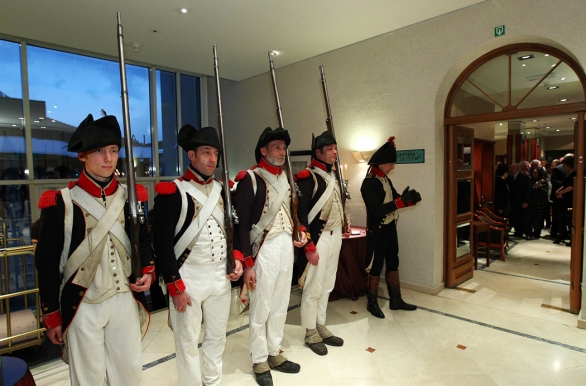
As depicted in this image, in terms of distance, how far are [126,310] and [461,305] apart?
3.55m

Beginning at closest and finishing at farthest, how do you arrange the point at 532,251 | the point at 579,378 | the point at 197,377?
the point at 197,377, the point at 579,378, the point at 532,251

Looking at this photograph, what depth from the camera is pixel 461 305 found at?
395cm

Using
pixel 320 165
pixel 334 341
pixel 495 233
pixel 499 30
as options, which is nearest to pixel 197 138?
pixel 320 165

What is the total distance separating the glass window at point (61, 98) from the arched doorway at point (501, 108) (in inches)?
185

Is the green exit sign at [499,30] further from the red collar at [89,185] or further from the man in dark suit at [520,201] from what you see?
the man in dark suit at [520,201]

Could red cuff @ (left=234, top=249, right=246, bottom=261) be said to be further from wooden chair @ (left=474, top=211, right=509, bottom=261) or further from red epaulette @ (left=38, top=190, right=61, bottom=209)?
wooden chair @ (left=474, top=211, right=509, bottom=261)

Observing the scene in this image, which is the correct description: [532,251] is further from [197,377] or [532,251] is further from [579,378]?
[197,377]

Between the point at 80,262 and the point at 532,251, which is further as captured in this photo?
the point at 532,251

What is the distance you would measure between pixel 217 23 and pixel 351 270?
3.33 m

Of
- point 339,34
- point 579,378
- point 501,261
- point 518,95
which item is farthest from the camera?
point 501,261

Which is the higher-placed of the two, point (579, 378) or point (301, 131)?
point (301, 131)

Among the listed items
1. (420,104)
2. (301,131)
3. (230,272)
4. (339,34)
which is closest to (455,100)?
(420,104)

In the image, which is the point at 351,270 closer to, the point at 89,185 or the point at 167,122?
the point at 89,185

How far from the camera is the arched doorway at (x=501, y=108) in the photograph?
3486 millimetres
